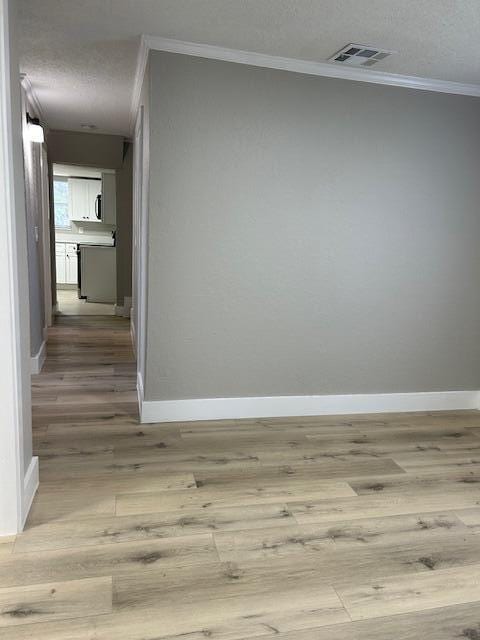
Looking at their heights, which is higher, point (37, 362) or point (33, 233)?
point (33, 233)

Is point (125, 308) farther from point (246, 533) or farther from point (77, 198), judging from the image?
point (246, 533)

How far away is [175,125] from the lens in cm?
282

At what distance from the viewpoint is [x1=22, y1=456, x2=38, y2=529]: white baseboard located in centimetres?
198

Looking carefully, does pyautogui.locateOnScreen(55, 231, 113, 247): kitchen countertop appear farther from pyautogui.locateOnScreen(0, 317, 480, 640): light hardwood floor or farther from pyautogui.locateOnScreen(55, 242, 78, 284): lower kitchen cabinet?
pyautogui.locateOnScreen(0, 317, 480, 640): light hardwood floor

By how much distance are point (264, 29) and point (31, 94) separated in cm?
255

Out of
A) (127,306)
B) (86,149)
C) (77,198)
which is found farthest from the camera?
(77,198)

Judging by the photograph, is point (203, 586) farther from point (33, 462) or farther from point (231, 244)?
point (231, 244)

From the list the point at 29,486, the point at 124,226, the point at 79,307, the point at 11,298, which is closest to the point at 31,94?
the point at 124,226

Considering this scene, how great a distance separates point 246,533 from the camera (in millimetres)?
1985

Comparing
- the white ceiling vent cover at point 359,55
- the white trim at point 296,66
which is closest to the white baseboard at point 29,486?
the white trim at point 296,66

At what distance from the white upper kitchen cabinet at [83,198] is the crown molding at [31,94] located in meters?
3.96

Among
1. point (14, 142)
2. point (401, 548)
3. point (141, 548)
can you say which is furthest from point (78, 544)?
point (14, 142)

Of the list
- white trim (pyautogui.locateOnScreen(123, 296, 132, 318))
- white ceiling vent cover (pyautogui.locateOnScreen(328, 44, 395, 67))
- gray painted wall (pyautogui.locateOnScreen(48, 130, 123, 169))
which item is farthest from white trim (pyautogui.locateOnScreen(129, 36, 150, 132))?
white trim (pyautogui.locateOnScreen(123, 296, 132, 318))

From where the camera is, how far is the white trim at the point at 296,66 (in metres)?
2.71
